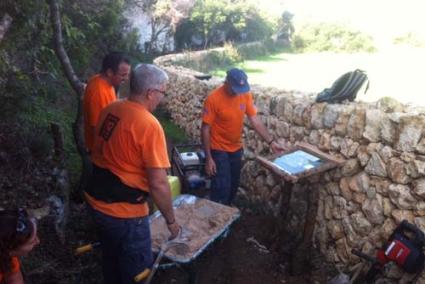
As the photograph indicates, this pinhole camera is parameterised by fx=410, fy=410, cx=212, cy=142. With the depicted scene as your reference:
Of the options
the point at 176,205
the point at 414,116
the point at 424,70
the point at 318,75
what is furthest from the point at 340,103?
the point at 424,70

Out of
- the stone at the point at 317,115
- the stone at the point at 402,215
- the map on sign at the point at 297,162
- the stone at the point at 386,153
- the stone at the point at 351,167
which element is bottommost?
the stone at the point at 402,215

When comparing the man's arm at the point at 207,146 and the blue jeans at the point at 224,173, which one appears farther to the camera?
the blue jeans at the point at 224,173

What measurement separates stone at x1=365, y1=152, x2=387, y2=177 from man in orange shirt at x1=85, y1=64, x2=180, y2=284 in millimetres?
2371

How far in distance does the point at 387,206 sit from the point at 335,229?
85 cm

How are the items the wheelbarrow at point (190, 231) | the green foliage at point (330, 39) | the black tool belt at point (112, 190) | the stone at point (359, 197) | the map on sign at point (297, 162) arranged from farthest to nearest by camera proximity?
the green foliage at point (330, 39) < the stone at point (359, 197) < the map on sign at point (297, 162) < the wheelbarrow at point (190, 231) < the black tool belt at point (112, 190)

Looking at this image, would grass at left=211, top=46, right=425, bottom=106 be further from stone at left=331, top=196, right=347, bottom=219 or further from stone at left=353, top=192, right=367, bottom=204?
stone at left=353, top=192, right=367, bottom=204

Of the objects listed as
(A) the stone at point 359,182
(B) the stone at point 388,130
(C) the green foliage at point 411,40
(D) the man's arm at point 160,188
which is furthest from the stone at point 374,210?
(C) the green foliage at point 411,40

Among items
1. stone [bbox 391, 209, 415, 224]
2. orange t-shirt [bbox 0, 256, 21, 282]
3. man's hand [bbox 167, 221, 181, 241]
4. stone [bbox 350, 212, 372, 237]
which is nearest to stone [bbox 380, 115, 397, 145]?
stone [bbox 391, 209, 415, 224]

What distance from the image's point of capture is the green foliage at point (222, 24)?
26.7 meters

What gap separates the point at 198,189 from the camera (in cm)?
633

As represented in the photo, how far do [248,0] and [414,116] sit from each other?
2869cm

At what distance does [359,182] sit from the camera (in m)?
4.69

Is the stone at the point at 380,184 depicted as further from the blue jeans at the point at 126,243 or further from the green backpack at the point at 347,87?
the blue jeans at the point at 126,243

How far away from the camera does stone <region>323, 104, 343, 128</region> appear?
16.6 feet
